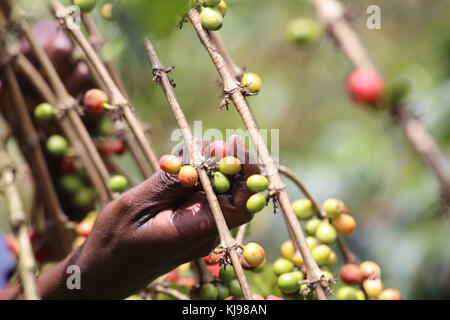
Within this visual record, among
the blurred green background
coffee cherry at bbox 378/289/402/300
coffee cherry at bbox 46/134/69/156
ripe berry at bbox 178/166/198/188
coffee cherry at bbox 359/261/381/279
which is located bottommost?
coffee cherry at bbox 378/289/402/300

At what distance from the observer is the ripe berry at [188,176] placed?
2.89ft

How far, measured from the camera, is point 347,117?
3.48 m

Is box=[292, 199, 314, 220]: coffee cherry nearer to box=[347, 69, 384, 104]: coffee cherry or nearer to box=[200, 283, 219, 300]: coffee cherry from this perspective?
box=[200, 283, 219, 300]: coffee cherry

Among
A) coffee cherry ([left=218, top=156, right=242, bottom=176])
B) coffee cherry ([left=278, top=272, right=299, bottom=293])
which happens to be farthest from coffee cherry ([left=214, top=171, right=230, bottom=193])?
coffee cherry ([left=278, top=272, right=299, bottom=293])

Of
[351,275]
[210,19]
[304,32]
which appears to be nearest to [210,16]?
[210,19]

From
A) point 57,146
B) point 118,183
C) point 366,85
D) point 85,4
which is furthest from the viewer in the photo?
point 57,146

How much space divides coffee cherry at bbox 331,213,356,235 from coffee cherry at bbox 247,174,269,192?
359 millimetres

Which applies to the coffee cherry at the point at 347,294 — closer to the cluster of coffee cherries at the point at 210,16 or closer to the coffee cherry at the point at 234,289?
the coffee cherry at the point at 234,289

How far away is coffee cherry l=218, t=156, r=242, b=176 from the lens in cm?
91

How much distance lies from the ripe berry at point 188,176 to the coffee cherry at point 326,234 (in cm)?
37

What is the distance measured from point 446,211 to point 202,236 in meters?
0.41

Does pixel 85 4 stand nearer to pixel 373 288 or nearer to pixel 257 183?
pixel 257 183

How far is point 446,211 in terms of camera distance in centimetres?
69

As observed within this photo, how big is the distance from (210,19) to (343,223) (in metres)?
0.56
